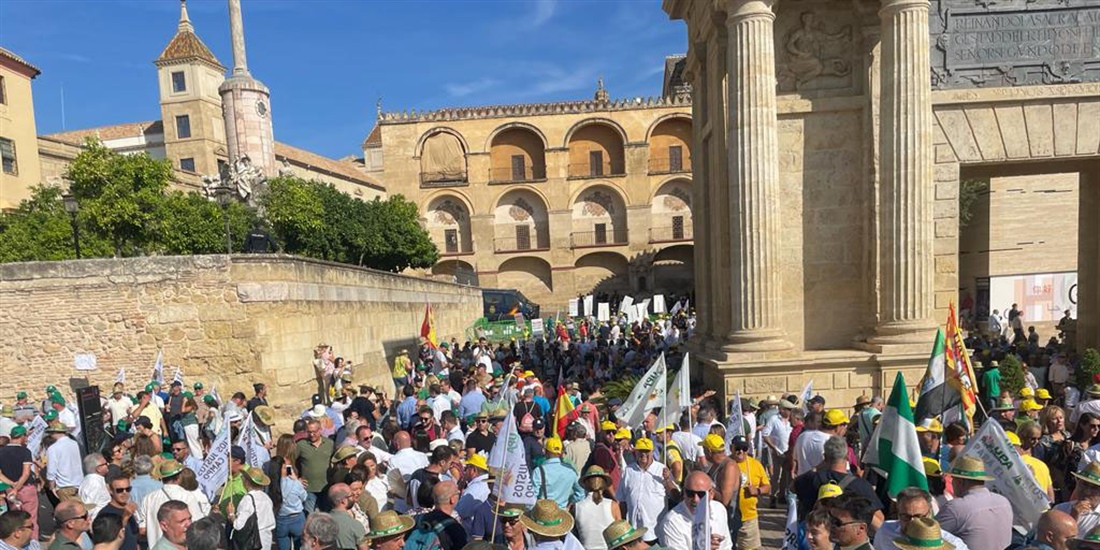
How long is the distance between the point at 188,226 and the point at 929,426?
23.2m

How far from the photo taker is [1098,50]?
11.9m

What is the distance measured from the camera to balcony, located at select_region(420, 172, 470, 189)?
52.6 metres

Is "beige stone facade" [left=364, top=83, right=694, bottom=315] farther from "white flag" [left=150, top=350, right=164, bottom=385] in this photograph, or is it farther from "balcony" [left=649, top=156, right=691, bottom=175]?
"white flag" [left=150, top=350, right=164, bottom=385]

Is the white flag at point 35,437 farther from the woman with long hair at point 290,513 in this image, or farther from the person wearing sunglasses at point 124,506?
the woman with long hair at point 290,513

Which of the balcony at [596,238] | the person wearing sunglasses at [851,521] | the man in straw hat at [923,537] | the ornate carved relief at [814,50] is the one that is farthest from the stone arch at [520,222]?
the man in straw hat at [923,537]

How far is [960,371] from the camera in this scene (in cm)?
841

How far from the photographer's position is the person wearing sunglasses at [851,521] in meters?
3.87

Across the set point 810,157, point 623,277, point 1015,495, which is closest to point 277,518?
point 1015,495

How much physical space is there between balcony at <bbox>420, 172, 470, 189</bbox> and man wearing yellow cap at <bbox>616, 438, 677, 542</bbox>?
157 feet

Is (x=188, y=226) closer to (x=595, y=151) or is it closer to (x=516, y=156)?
(x=516, y=156)

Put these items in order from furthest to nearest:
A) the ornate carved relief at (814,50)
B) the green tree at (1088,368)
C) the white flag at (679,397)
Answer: the ornate carved relief at (814,50), the green tree at (1088,368), the white flag at (679,397)

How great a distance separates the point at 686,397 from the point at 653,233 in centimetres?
4477

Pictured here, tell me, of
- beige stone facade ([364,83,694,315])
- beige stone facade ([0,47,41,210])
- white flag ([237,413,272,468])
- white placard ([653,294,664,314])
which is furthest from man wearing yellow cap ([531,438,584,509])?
beige stone facade ([364,83,694,315])

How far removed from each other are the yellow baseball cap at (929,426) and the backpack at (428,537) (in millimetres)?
4687
